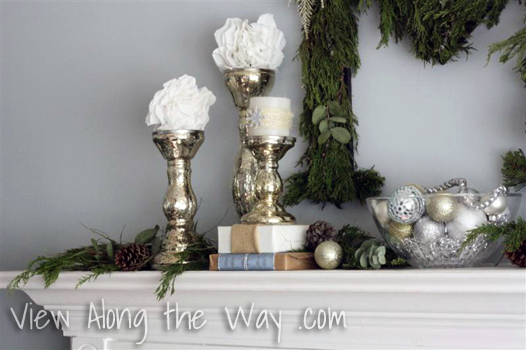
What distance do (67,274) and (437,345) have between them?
2.02 feet

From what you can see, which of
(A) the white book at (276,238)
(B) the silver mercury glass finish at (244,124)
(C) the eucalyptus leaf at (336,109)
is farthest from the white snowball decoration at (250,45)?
(A) the white book at (276,238)

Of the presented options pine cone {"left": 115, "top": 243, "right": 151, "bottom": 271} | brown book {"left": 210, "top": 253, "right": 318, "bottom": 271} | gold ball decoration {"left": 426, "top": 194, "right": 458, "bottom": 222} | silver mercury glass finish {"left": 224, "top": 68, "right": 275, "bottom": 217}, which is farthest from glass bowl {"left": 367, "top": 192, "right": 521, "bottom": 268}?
pine cone {"left": 115, "top": 243, "right": 151, "bottom": 271}

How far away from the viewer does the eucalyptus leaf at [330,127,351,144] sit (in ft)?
4.07

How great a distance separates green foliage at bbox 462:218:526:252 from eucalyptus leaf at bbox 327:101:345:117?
1.12ft

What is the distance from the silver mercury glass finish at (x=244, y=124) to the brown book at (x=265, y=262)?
152 millimetres

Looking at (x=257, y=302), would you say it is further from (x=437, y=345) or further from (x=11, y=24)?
(x=11, y=24)

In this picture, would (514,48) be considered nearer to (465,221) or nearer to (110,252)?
(465,221)

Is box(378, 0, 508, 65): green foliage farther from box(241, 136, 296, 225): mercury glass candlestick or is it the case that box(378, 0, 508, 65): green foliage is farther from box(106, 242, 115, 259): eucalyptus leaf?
box(106, 242, 115, 259): eucalyptus leaf

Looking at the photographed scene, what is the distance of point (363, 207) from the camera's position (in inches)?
49.7

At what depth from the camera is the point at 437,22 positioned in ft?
3.88

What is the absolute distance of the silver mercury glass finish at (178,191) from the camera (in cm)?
125

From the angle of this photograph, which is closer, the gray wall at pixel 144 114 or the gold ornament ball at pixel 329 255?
the gold ornament ball at pixel 329 255

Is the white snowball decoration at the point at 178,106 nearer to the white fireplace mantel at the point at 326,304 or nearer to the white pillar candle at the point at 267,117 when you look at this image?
the white pillar candle at the point at 267,117

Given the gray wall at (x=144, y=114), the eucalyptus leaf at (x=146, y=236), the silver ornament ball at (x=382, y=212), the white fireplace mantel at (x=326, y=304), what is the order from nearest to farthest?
the white fireplace mantel at (x=326, y=304)
the silver ornament ball at (x=382, y=212)
the gray wall at (x=144, y=114)
the eucalyptus leaf at (x=146, y=236)
